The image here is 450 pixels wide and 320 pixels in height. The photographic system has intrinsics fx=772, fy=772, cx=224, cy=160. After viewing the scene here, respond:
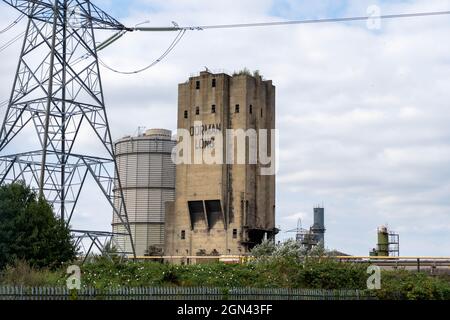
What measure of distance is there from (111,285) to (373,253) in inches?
2245

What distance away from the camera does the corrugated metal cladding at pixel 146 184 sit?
9662cm

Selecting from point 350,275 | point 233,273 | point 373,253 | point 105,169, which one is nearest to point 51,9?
point 105,169

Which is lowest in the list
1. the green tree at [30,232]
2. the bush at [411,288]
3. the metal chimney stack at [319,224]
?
the bush at [411,288]

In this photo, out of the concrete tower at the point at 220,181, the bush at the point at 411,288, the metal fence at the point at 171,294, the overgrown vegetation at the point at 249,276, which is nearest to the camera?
the metal fence at the point at 171,294

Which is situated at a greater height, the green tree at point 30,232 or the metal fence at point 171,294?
the green tree at point 30,232

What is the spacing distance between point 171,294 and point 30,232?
17417mm

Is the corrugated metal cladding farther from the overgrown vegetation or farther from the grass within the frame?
the grass

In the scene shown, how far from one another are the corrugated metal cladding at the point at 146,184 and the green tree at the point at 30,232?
53.6 metres

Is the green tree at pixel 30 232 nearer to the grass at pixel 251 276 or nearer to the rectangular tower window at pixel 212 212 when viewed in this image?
the grass at pixel 251 276

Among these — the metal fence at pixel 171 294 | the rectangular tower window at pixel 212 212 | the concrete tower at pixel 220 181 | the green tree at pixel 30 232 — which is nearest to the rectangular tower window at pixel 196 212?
the concrete tower at pixel 220 181

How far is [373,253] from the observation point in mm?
81188

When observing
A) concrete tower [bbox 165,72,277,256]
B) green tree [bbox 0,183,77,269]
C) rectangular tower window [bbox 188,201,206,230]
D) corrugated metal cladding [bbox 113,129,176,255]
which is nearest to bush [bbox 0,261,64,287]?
green tree [bbox 0,183,77,269]

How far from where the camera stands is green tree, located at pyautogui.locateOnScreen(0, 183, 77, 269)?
130 ft
